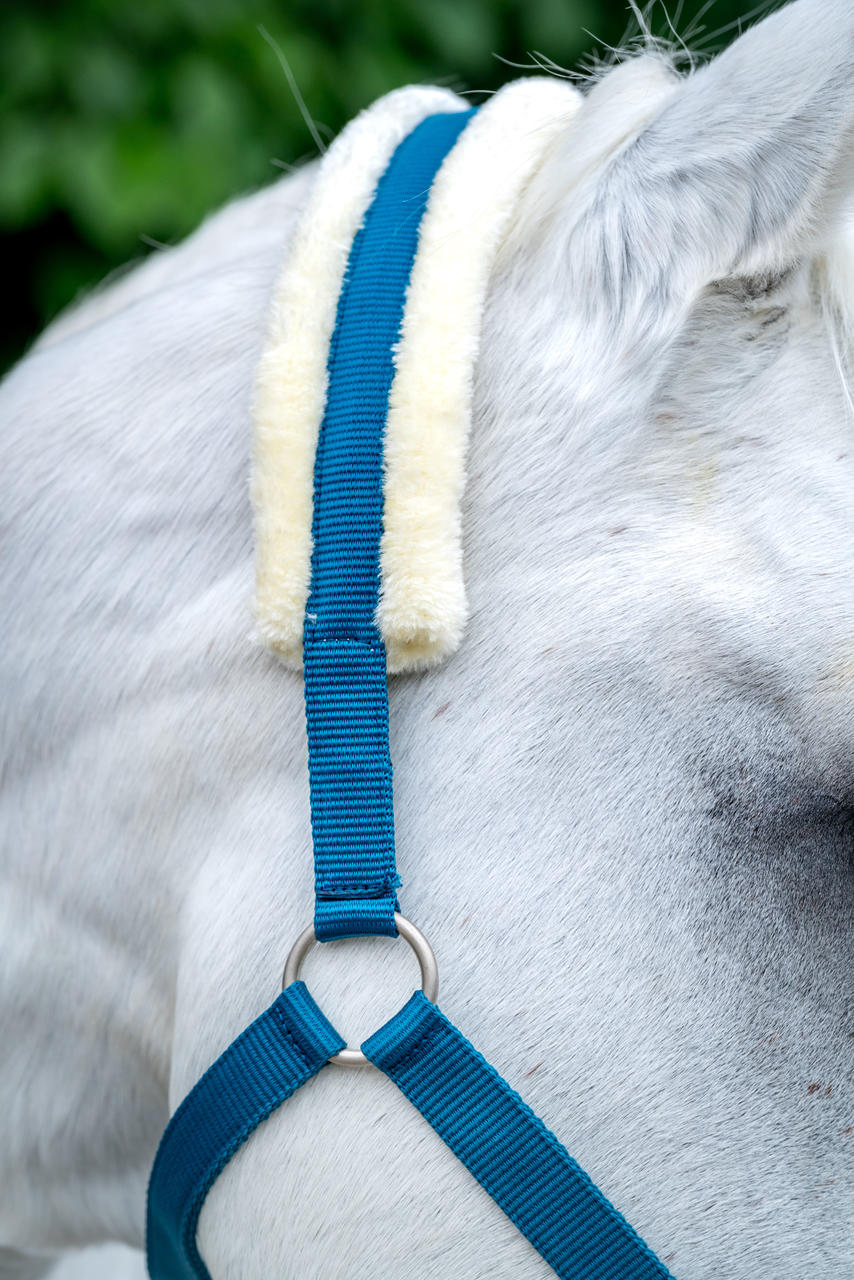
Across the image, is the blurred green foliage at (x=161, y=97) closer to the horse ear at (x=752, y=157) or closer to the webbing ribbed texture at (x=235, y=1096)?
the horse ear at (x=752, y=157)

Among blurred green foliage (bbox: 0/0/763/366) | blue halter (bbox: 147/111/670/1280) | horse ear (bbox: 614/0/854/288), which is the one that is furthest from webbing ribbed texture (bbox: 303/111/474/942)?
blurred green foliage (bbox: 0/0/763/366)

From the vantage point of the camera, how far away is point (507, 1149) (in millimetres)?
545

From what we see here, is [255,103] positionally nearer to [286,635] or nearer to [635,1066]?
[286,635]

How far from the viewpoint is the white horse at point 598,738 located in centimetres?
54

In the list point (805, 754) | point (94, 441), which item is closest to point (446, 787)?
point (805, 754)

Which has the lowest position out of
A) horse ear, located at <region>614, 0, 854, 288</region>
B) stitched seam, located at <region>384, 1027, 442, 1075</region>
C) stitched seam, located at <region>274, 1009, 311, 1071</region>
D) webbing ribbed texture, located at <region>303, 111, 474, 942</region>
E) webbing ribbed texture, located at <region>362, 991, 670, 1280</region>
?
webbing ribbed texture, located at <region>362, 991, 670, 1280</region>

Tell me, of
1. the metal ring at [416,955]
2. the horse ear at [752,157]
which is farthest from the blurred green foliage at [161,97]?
the metal ring at [416,955]

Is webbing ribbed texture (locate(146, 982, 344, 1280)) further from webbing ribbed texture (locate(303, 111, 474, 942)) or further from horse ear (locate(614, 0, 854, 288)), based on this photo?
horse ear (locate(614, 0, 854, 288))

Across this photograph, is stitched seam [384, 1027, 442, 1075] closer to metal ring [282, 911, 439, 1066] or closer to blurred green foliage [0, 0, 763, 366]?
metal ring [282, 911, 439, 1066]

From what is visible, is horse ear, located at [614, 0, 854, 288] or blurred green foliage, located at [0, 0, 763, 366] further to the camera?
blurred green foliage, located at [0, 0, 763, 366]

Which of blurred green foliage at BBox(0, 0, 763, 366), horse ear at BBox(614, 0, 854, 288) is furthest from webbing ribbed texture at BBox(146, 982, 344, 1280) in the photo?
blurred green foliage at BBox(0, 0, 763, 366)

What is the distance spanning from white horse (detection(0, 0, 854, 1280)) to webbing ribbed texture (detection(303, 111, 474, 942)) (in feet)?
0.07

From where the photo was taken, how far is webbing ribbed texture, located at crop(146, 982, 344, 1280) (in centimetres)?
56

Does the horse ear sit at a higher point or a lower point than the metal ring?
higher
